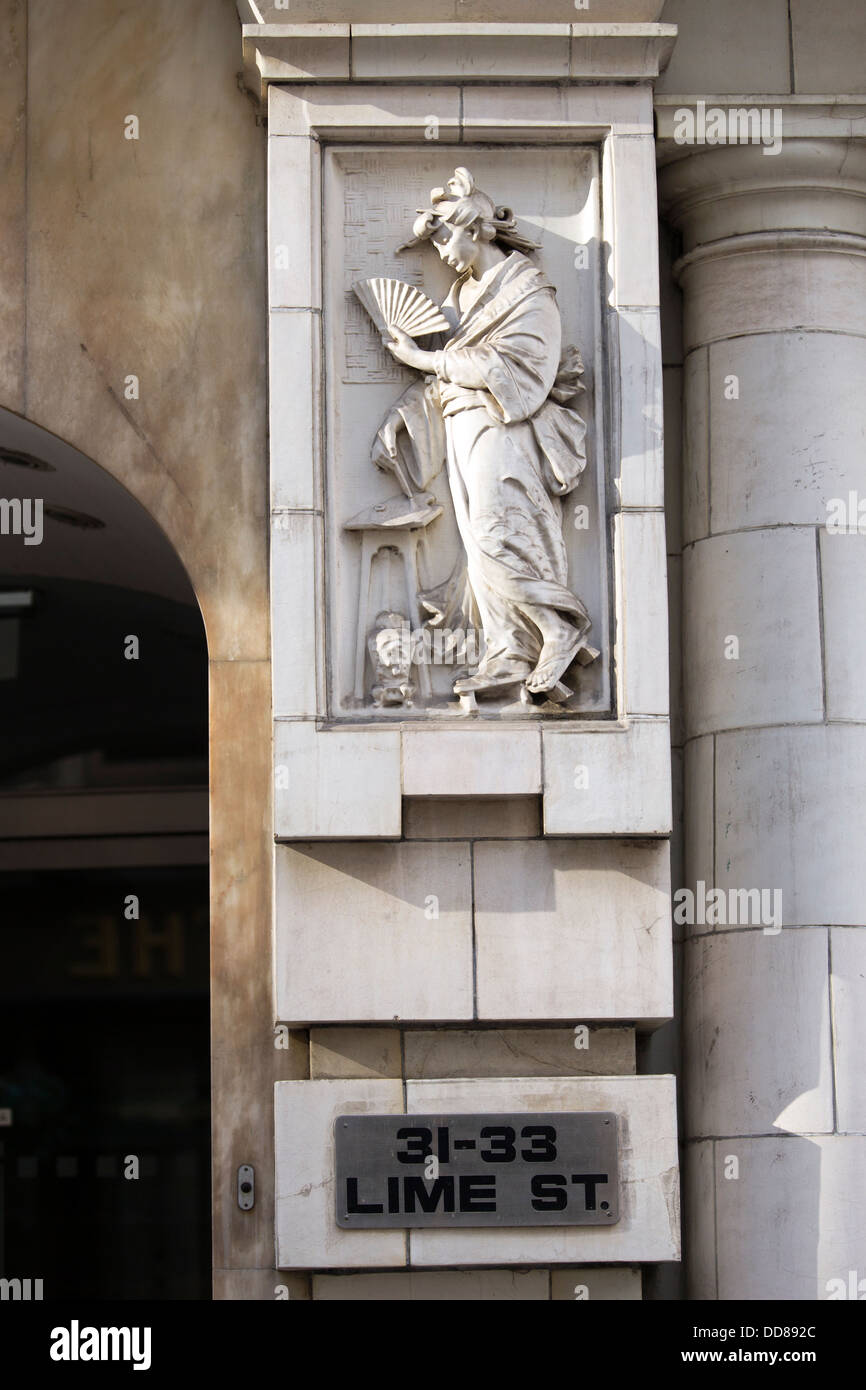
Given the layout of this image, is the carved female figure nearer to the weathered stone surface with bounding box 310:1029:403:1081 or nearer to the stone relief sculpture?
the stone relief sculpture

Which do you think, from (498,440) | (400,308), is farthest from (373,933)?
(400,308)

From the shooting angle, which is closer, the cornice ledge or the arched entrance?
the cornice ledge

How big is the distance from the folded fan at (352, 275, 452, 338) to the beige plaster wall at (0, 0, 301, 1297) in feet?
2.99

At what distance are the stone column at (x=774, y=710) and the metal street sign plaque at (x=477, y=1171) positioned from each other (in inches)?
37.7

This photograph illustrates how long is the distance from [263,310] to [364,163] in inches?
42.3

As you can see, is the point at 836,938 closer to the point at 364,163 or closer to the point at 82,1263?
the point at 364,163

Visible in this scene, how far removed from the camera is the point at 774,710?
13.6 meters

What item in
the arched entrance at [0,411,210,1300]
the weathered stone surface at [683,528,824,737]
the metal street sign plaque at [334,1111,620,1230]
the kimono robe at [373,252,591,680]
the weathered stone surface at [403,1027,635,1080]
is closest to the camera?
the metal street sign plaque at [334,1111,620,1230]

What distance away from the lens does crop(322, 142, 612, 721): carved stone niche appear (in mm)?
13148

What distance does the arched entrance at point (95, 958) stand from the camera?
1762 centimetres

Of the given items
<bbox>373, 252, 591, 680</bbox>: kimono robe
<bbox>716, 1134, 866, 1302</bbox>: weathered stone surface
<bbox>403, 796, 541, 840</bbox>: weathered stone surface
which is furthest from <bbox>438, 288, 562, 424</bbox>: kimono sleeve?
<bbox>716, 1134, 866, 1302</bbox>: weathered stone surface

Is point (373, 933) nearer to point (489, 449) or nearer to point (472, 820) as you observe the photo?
point (472, 820)

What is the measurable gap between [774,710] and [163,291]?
4.32 m

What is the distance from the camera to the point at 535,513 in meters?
13.2
